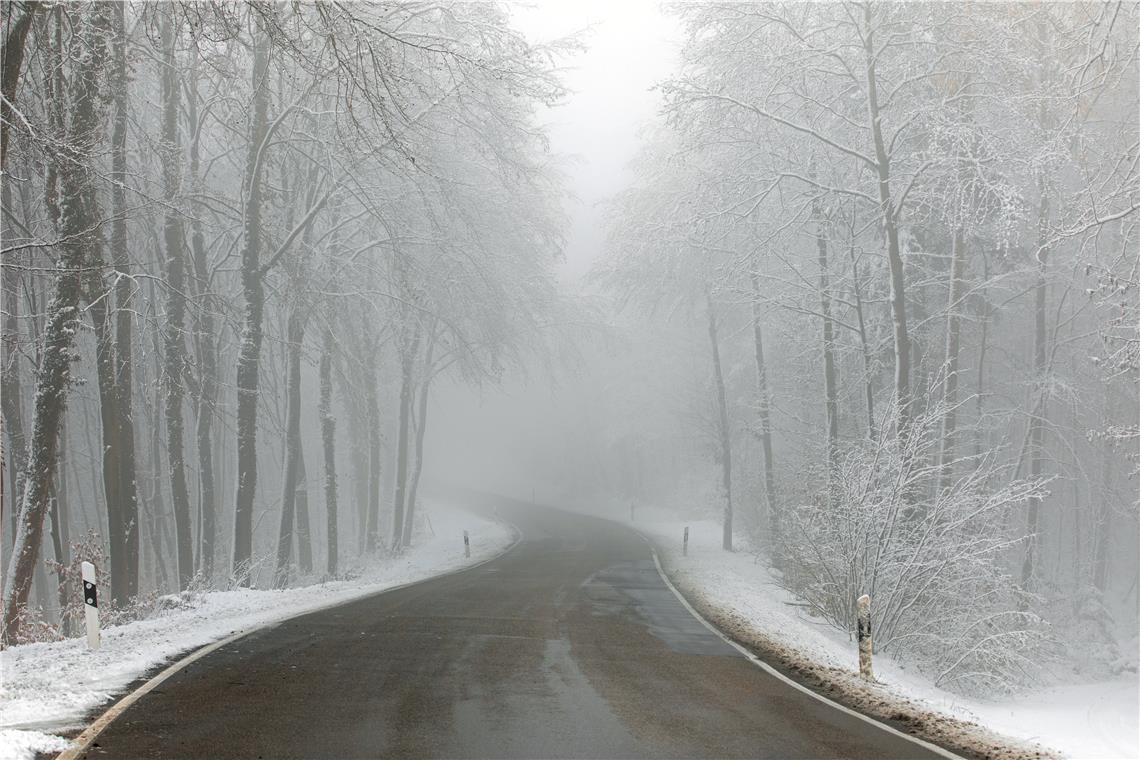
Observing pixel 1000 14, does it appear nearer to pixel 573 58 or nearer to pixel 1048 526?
pixel 573 58

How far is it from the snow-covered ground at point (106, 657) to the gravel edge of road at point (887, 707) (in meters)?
6.35

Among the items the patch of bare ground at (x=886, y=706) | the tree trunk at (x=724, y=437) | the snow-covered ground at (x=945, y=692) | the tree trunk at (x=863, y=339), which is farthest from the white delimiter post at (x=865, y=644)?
the tree trunk at (x=724, y=437)

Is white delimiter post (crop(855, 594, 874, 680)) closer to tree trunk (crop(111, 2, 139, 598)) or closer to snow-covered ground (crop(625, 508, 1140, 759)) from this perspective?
snow-covered ground (crop(625, 508, 1140, 759))

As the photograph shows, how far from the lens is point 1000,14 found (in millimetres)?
15234

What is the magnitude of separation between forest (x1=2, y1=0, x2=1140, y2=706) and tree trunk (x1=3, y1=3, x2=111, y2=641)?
0.06 meters

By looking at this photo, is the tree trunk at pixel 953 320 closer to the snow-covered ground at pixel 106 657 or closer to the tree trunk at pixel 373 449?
the snow-covered ground at pixel 106 657

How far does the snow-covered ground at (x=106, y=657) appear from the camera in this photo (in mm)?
6004

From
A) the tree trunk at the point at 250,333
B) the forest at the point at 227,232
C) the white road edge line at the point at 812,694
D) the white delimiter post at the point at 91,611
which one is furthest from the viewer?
the tree trunk at the point at 250,333

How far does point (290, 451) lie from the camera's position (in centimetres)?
2072

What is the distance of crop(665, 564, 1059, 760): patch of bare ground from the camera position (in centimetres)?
661

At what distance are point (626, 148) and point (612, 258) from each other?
11.5 metres

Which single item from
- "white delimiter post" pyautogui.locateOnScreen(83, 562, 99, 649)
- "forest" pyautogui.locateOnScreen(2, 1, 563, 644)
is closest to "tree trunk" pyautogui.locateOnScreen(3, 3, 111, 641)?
"forest" pyautogui.locateOnScreen(2, 1, 563, 644)

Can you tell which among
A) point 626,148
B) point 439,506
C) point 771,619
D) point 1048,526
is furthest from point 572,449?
point 771,619

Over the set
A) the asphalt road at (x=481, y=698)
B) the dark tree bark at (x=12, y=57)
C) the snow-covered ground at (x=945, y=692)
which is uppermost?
the dark tree bark at (x=12, y=57)
